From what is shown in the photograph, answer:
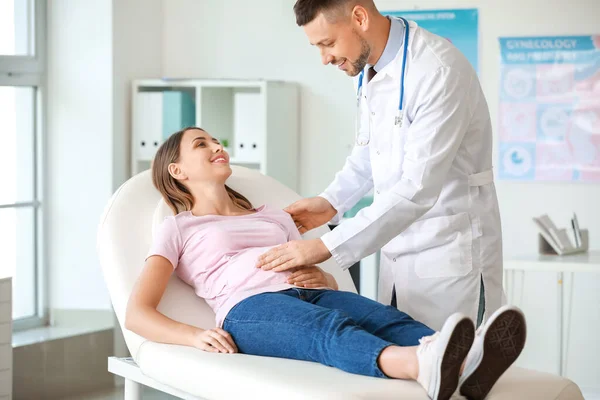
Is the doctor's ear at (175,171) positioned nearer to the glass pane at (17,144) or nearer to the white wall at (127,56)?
the white wall at (127,56)

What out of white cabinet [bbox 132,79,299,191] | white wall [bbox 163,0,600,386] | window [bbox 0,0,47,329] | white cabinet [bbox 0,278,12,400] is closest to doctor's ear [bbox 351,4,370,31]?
white cabinet [bbox 0,278,12,400]

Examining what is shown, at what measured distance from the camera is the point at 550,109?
3598 millimetres

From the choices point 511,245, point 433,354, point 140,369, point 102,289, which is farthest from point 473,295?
point 102,289

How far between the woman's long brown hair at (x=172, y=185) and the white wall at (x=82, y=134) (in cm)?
149

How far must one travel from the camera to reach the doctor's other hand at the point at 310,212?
7.34 feet

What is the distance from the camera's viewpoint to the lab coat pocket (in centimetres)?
190

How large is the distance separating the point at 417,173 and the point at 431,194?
0.06m

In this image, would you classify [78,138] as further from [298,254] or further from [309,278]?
[298,254]

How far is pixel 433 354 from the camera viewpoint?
4.81 feet

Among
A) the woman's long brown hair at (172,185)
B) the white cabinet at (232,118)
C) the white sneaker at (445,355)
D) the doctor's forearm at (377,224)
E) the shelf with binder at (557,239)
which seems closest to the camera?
the white sneaker at (445,355)

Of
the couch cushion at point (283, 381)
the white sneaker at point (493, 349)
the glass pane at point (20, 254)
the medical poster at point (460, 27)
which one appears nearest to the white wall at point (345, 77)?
the medical poster at point (460, 27)

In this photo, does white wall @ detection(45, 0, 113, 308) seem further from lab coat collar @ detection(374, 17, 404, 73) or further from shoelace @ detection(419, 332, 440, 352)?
shoelace @ detection(419, 332, 440, 352)

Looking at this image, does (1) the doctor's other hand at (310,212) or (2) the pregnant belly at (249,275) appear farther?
(1) the doctor's other hand at (310,212)

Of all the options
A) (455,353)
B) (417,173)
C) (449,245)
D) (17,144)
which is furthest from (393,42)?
(17,144)
